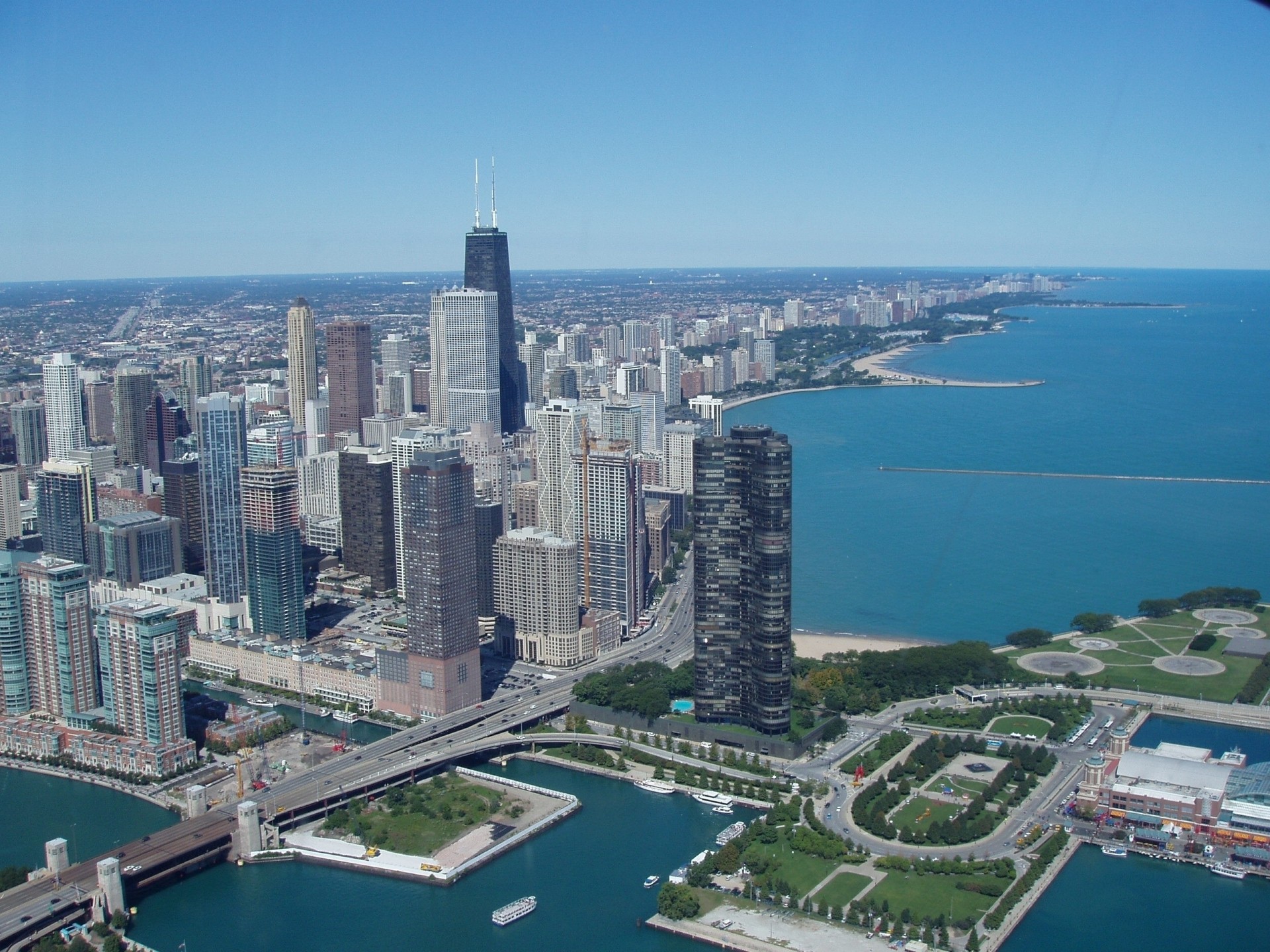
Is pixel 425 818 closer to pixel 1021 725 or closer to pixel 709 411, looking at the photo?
pixel 1021 725

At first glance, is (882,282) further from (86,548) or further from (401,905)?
(401,905)

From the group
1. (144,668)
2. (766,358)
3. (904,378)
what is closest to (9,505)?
(144,668)

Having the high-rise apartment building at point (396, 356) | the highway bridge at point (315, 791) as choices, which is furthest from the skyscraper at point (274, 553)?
the high-rise apartment building at point (396, 356)

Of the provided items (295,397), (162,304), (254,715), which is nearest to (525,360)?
(295,397)

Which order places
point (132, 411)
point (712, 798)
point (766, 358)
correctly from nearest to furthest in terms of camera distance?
point (712, 798) < point (132, 411) < point (766, 358)

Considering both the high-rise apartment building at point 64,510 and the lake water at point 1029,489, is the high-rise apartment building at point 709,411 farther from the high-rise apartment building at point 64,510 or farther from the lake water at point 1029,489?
the high-rise apartment building at point 64,510

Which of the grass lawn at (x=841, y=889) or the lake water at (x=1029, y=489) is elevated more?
the lake water at (x=1029, y=489)

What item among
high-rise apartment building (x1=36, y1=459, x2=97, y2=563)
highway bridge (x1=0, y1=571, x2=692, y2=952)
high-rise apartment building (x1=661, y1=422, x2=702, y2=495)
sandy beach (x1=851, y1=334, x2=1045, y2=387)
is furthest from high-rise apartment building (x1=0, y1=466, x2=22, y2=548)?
sandy beach (x1=851, y1=334, x2=1045, y2=387)
